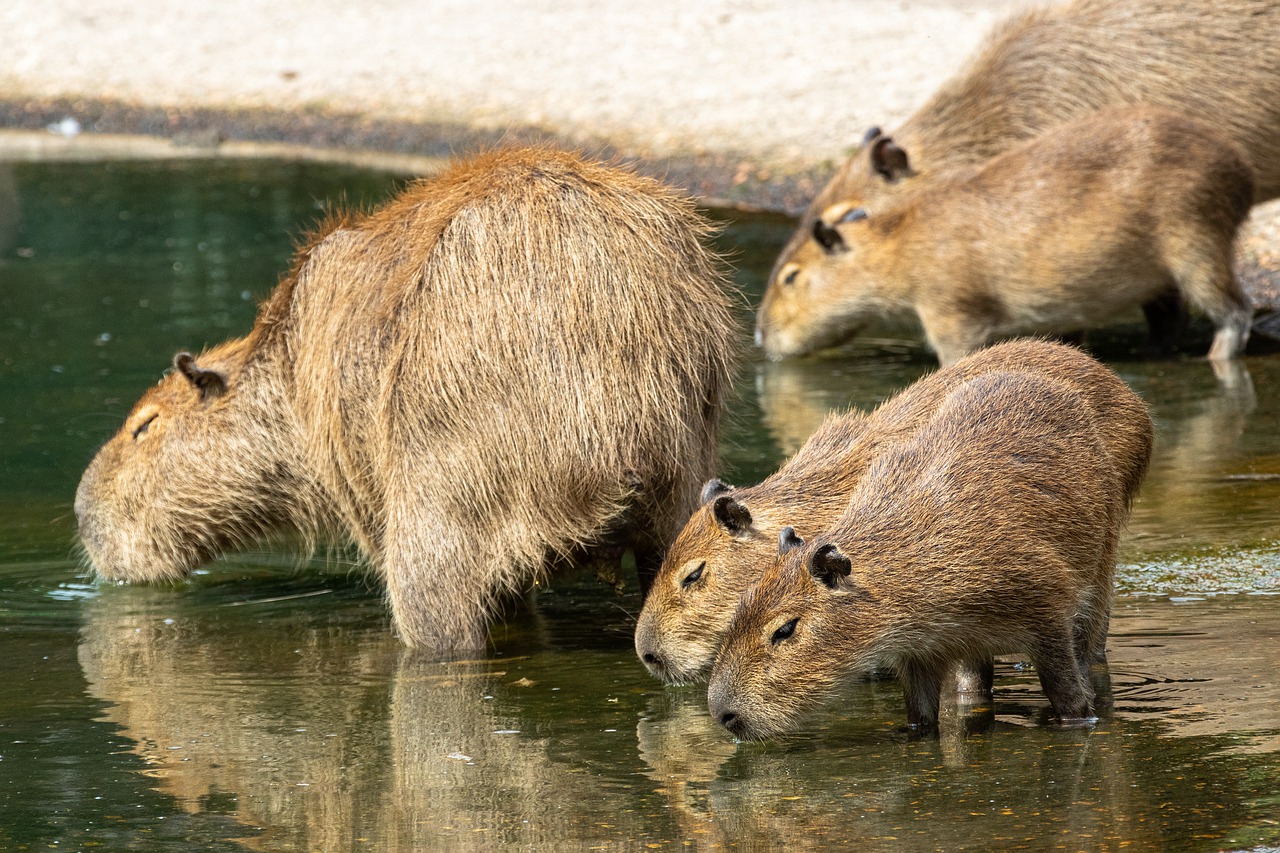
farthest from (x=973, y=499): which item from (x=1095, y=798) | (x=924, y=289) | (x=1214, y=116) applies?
(x=1214, y=116)

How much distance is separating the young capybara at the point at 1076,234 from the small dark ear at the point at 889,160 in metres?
0.76

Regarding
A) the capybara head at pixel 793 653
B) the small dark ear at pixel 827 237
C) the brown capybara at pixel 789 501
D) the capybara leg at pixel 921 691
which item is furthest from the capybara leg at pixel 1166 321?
the capybara head at pixel 793 653

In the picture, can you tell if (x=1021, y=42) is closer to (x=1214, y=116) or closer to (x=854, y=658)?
(x=1214, y=116)

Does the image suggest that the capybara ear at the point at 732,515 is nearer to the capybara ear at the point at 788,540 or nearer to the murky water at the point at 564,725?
the capybara ear at the point at 788,540

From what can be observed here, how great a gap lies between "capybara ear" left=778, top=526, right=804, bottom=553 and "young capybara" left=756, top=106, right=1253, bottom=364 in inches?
179

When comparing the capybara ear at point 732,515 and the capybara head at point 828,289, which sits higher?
the capybara ear at point 732,515

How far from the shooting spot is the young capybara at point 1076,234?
850cm

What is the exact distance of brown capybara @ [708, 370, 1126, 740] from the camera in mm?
4320

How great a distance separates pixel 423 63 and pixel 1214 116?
8286 millimetres

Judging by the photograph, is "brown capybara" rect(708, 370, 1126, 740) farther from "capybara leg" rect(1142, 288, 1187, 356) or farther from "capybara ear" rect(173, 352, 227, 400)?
"capybara leg" rect(1142, 288, 1187, 356)

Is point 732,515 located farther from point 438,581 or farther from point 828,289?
point 828,289

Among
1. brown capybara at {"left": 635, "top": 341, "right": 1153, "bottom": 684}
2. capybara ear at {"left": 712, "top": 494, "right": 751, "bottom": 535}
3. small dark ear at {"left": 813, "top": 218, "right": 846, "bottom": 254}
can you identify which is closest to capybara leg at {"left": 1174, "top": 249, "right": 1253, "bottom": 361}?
small dark ear at {"left": 813, "top": 218, "right": 846, "bottom": 254}

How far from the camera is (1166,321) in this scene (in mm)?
9352

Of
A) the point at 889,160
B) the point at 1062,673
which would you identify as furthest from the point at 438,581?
the point at 889,160
